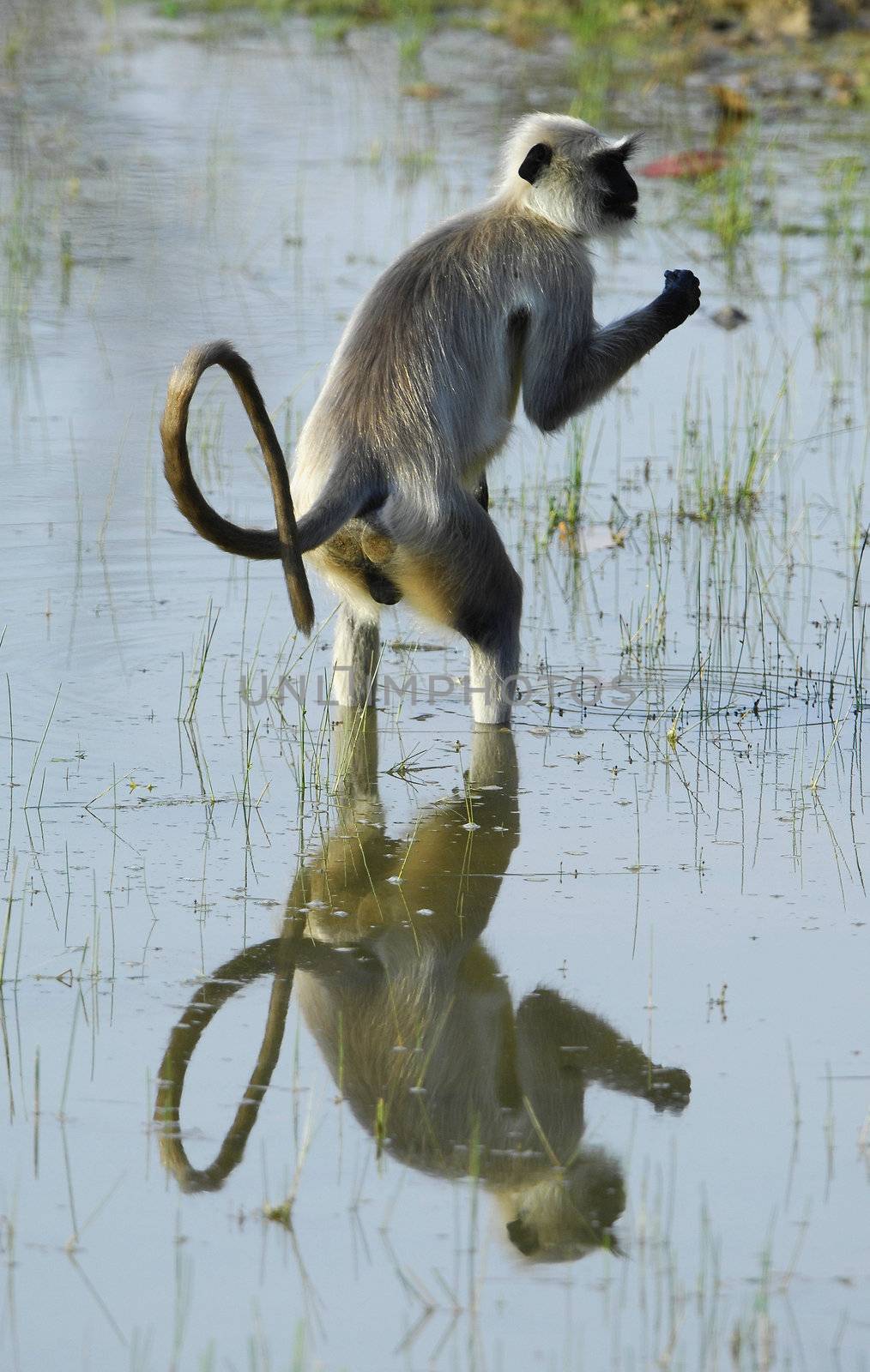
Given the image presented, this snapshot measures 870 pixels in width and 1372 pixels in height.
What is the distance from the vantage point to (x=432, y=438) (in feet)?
14.6

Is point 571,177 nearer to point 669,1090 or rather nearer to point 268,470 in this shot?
point 268,470

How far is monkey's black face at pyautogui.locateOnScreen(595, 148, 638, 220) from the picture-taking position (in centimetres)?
474

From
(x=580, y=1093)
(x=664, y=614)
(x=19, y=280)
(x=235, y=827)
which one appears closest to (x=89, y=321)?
(x=19, y=280)

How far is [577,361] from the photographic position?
185 inches

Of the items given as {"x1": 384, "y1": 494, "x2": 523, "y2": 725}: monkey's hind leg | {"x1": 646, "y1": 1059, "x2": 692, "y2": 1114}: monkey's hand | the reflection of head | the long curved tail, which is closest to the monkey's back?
{"x1": 384, "y1": 494, "x2": 523, "y2": 725}: monkey's hind leg

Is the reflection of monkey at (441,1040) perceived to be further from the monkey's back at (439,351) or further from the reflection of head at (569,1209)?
the monkey's back at (439,351)

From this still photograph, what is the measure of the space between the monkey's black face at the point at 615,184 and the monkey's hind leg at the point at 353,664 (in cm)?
118

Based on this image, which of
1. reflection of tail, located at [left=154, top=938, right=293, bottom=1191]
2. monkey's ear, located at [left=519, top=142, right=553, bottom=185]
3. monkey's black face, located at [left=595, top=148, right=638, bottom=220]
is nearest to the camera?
reflection of tail, located at [left=154, top=938, right=293, bottom=1191]

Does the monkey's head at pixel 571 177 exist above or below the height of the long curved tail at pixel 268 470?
above

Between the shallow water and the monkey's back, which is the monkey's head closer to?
the monkey's back

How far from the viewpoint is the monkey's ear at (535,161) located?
4617mm

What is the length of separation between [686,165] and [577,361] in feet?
22.2

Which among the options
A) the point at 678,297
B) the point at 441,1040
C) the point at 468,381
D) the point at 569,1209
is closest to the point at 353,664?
the point at 468,381

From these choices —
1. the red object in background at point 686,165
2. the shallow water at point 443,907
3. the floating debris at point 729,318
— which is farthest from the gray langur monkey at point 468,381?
the red object in background at point 686,165
